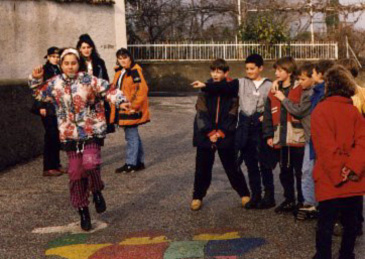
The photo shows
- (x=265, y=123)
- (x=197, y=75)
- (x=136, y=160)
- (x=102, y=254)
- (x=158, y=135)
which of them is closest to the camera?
(x=102, y=254)

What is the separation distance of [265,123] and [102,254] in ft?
7.24

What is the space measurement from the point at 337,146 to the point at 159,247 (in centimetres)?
180

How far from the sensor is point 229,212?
671 centimetres

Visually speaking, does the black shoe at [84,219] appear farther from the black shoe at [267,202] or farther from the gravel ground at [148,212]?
the black shoe at [267,202]

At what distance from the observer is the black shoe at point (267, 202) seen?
6.81 metres

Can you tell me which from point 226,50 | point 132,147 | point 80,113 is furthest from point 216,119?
point 226,50

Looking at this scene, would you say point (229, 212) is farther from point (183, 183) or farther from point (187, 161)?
point (187, 161)

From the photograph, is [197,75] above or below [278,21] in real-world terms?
below

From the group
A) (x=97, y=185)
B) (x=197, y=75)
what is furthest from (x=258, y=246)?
(x=197, y=75)

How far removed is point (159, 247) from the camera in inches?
216

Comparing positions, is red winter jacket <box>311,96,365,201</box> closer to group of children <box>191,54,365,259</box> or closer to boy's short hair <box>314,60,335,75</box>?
group of children <box>191,54,365,259</box>

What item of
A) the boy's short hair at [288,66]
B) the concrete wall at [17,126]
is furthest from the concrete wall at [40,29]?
the boy's short hair at [288,66]

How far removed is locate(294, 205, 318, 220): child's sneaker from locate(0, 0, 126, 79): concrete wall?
444 inches

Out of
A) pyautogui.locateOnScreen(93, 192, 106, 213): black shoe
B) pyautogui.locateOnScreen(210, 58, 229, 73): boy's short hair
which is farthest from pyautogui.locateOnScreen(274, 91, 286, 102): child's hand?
pyautogui.locateOnScreen(93, 192, 106, 213): black shoe
